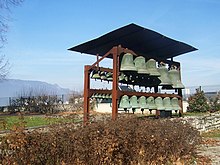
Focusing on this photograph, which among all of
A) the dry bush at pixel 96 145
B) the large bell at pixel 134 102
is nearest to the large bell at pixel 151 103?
the large bell at pixel 134 102

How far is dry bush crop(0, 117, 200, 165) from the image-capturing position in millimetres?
4383

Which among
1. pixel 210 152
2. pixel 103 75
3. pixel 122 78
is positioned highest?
pixel 103 75

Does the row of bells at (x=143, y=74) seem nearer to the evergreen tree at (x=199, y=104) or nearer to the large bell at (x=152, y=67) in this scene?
the large bell at (x=152, y=67)

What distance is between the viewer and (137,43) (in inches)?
439

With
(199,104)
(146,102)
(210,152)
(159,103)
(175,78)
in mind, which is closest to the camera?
(210,152)

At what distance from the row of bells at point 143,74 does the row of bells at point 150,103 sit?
65cm

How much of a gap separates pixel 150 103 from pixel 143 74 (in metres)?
1.16

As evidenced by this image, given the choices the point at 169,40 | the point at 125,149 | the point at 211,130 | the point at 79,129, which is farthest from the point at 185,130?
the point at 211,130

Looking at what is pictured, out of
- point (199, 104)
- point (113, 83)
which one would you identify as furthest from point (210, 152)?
point (199, 104)

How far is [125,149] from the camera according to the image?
540 cm

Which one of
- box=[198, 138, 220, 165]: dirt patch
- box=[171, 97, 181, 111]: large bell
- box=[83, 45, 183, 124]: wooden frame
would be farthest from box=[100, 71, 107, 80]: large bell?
box=[198, 138, 220, 165]: dirt patch

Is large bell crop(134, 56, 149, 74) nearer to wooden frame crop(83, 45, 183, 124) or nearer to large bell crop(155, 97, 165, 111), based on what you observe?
wooden frame crop(83, 45, 183, 124)

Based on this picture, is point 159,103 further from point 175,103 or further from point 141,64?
point 141,64

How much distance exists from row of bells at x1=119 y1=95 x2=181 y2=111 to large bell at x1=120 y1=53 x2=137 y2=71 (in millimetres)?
940
